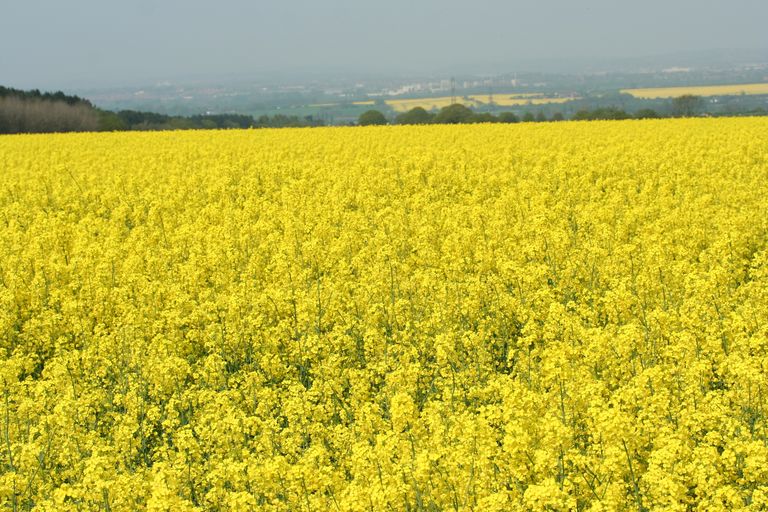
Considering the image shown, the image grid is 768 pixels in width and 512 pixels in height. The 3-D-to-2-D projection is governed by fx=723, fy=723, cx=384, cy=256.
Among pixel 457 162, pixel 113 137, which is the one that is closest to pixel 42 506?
pixel 457 162

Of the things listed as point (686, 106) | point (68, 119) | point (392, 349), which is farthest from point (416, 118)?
point (392, 349)

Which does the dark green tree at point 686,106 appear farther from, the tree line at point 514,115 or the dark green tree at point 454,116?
the dark green tree at point 454,116

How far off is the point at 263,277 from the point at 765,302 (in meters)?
7.22

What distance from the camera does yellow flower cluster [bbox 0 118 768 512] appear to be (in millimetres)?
5414

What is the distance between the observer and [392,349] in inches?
319

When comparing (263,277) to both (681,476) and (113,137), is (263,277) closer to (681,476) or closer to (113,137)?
(681,476)

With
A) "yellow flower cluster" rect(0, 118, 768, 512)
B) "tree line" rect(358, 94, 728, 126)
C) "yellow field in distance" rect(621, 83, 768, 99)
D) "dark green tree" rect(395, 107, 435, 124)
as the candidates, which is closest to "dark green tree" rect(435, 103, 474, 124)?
"tree line" rect(358, 94, 728, 126)

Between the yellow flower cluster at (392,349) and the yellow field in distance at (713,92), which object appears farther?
the yellow field in distance at (713,92)

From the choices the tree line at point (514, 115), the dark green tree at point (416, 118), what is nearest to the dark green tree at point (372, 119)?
the tree line at point (514, 115)

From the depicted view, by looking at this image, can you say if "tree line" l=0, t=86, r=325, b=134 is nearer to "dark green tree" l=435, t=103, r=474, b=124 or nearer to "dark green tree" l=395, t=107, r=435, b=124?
"dark green tree" l=395, t=107, r=435, b=124

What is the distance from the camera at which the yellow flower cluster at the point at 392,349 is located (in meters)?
5.41

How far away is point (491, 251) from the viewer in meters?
11.6

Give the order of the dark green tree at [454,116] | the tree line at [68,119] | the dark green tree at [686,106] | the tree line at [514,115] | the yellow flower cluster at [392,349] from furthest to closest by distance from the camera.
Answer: the tree line at [68,119]
the dark green tree at [686,106]
the dark green tree at [454,116]
the tree line at [514,115]
the yellow flower cluster at [392,349]

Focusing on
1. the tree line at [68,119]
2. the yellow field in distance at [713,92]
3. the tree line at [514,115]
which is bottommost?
the tree line at [514,115]
